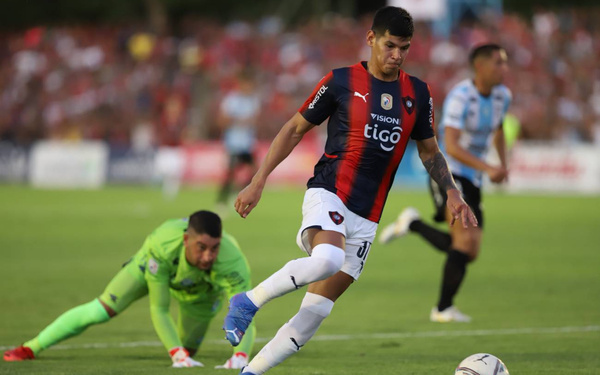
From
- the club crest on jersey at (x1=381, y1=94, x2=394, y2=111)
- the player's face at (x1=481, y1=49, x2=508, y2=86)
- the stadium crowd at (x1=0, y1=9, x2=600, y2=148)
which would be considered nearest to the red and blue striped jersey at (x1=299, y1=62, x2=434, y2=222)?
the club crest on jersey at (x1=381, y1=94, x2=394, y2=111)

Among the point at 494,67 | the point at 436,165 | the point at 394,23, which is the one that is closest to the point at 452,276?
the point at 494,67

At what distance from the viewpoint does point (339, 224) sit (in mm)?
6043

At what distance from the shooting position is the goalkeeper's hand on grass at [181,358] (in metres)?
7.38

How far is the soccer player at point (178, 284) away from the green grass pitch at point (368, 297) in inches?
7.9

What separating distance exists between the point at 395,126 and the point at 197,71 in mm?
30264

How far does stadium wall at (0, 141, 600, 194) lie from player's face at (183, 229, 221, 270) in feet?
73.7

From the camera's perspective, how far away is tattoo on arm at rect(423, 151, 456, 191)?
6.46 metres

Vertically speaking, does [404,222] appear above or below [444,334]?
above

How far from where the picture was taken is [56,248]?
52.9ft

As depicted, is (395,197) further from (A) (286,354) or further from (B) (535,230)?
(A) (286,354)

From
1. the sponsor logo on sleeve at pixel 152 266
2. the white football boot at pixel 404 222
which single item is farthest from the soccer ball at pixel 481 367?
→ the white football boot at pixel 404 222

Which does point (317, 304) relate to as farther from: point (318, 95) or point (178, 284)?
point (178, 284)

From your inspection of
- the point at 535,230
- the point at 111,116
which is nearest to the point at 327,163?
the point at 535,230

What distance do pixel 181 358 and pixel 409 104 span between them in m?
Result: 2.55
